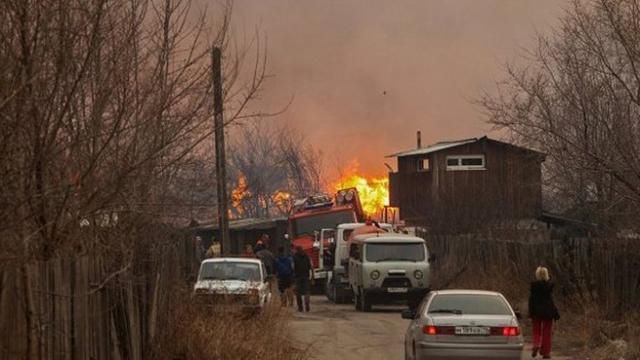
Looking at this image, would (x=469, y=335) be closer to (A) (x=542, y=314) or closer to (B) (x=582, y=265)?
(A) (x=542, y=314)

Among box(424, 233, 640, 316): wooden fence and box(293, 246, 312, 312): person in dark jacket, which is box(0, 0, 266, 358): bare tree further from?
box(293, 246, 312, 312): person in dark jacket

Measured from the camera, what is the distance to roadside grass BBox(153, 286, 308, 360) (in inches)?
612

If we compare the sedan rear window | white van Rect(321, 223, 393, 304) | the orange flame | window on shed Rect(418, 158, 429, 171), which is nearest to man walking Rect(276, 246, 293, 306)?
the orange flame

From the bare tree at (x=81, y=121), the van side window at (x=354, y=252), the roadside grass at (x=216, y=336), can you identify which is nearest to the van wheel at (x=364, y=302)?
the van side window at (x=354, y=252)

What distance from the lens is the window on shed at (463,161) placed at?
57531 mm

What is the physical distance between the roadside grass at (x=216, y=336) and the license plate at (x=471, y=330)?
265 cm

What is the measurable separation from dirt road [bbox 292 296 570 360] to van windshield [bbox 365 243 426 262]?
1643 millimetres

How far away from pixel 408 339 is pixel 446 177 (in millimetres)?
37754

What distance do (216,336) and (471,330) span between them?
4218mm

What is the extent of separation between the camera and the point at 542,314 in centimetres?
2008

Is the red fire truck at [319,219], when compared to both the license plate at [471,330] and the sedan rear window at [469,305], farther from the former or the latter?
the license plate at [471,330]

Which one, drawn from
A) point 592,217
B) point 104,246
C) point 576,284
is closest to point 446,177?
point 592,217

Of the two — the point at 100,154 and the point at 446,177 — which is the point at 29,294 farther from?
the point at 446,177

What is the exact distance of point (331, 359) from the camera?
20422 mm
